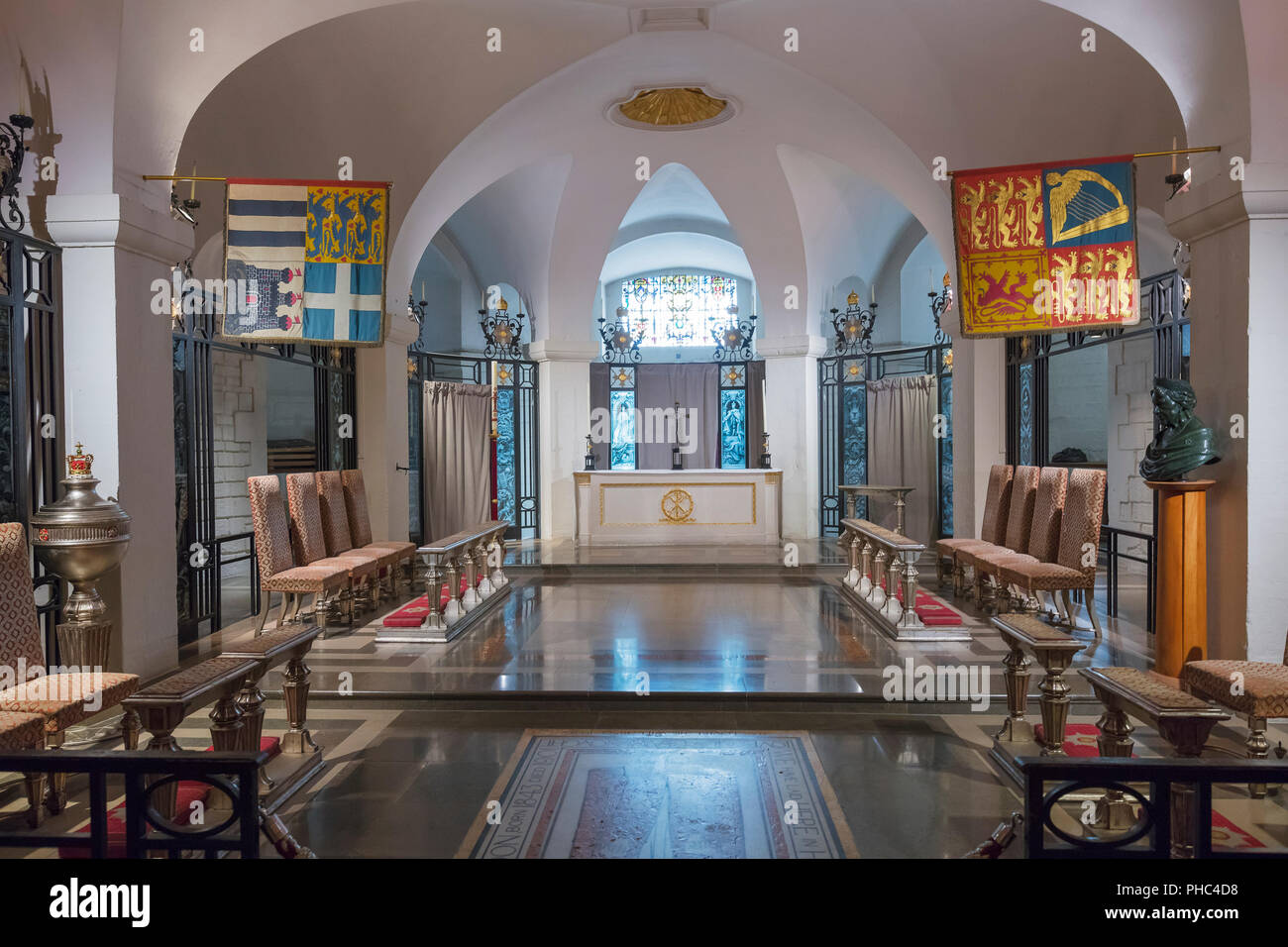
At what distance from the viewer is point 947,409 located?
35.0 feet

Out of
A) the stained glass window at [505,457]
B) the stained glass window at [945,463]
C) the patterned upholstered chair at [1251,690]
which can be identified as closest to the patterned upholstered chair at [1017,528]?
the patterned upholstered chair at [1251,690]

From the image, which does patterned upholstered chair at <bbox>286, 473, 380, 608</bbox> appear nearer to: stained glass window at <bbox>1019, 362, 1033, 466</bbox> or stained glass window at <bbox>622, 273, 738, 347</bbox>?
stained glass window at <bbox>1019, 362, 1033, 466</bbox>

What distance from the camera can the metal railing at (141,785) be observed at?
2.14 metres

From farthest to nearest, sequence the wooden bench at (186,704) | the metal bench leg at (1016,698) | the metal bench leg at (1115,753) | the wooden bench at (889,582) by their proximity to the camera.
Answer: the wooden bench at (889,582) → the metal bench leg at (1016,698) → the metal bench leg at (1115,753) → the wooden bench at (186,704)

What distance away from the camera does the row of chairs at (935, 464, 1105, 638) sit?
5.72m

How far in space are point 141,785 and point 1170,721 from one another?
113 inches

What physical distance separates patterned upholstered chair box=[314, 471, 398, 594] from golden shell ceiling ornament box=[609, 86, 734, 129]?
489 centimetres

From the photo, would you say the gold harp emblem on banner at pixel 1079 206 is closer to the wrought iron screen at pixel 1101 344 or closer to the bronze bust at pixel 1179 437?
the bronze bust at pixel 1179 437

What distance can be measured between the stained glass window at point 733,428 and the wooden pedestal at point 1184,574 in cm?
1017

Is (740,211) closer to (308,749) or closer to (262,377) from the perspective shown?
(262,377)

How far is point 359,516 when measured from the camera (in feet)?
24.8

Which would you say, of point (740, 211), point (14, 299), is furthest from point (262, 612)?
point (740, 211)

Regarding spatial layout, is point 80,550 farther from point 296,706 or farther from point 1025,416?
point 1025,416
